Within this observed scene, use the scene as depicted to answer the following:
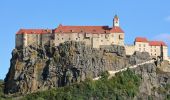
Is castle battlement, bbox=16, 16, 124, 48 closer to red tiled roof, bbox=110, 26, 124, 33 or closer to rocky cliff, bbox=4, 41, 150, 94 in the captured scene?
red tiled roof, bbox=110, 26, 124, 33

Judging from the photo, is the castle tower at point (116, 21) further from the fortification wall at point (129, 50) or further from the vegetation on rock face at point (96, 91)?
the vegetation on rock face at point (96, 91)

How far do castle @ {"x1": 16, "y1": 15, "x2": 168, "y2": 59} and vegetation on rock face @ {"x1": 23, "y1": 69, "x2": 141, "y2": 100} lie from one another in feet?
31.3

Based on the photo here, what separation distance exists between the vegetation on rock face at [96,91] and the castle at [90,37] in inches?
376

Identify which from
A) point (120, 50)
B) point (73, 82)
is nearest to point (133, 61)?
point (120, 50)

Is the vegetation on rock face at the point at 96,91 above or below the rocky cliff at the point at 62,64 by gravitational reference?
below

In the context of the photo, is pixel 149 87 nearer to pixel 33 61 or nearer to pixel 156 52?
pixel 156 52

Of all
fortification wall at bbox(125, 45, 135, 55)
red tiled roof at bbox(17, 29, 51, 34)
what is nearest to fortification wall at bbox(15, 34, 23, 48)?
red tiled roof at bbox(17, 29, 51, 34)

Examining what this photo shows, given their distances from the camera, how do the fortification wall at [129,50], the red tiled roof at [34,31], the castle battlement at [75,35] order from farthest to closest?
the red tiled roof at [34,31], the fortification wall at [129,50], the castle battlement at [75,35]

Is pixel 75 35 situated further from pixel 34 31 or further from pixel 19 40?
pixel 19 40

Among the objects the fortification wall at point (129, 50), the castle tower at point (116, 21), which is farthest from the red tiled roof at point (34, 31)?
the fortification wall at point (129, 50)

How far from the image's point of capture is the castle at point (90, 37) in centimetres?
17966

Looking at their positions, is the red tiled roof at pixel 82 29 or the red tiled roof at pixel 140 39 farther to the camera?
the red tiled roof at pixel 140 39

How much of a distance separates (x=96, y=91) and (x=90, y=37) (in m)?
14.5

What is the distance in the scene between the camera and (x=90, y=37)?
589ft
